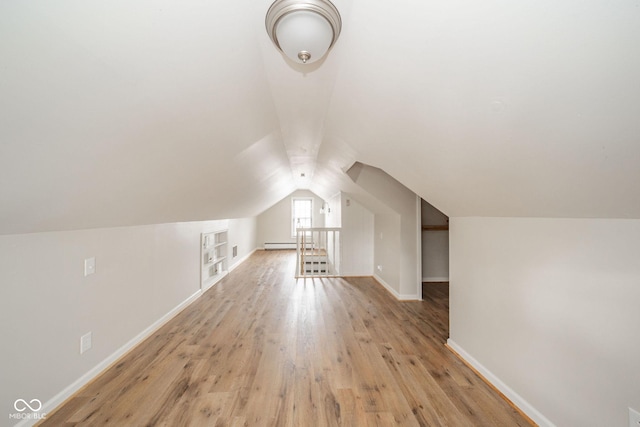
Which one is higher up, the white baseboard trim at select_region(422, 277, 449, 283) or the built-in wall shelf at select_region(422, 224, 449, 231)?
the built-in wall shelf at select_region(422, 224, 449, 231)

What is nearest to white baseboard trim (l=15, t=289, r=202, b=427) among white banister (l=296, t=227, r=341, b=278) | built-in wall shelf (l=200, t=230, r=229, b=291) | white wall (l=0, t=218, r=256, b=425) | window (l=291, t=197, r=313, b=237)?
white wall (l=0, t=218, r=256, b=425)

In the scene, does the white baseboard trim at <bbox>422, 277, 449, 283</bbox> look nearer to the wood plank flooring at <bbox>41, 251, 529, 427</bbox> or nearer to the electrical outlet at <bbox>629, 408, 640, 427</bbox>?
the wood plank flooring at <bbox>41, 251, 529, 427</bbox>

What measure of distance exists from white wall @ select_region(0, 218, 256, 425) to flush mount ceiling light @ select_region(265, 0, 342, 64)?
1.91 meters

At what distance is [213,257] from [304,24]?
190 inches

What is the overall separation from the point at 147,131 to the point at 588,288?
8.06 feet

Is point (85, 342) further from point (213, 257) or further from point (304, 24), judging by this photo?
point (213, 257)

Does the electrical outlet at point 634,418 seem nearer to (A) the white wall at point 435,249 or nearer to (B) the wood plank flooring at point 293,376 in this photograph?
(B) the wood plank flooring at point 293,376

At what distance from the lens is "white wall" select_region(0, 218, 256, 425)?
1555 mm

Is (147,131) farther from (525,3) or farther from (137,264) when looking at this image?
(137,264)

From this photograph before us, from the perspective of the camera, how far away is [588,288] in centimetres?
142

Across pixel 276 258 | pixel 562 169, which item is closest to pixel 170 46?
pixel 562 169

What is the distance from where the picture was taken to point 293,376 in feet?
7.17

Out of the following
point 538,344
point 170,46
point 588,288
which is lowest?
point 538,344


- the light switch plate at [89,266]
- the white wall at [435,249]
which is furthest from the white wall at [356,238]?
the light switch plate at [89,266]
